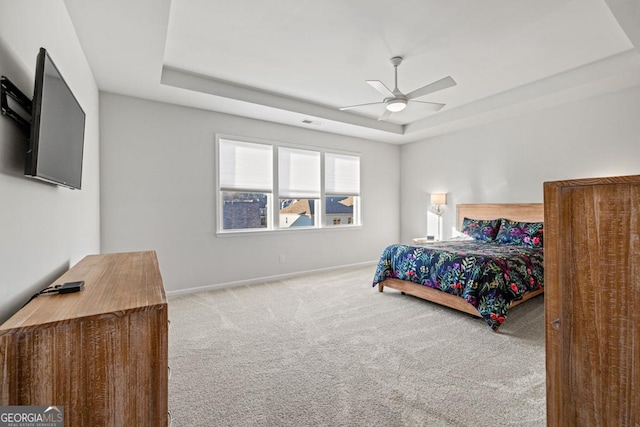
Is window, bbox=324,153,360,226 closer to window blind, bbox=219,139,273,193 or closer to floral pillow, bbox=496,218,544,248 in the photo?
window blind, bbox=219,139,273,193

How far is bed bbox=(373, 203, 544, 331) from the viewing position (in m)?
2.96

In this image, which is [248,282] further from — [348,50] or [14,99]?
[14,99]

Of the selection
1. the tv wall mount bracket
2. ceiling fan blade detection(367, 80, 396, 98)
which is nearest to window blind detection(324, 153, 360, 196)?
ceiling fan blade detection(367, 80, 396, 98)

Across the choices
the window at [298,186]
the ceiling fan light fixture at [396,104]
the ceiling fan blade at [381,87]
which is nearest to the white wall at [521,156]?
the window at [298,186]

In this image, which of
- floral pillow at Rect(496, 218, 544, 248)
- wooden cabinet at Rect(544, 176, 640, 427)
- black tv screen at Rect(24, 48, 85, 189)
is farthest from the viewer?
floral pillow at Rect(496, 218, 544, 248)

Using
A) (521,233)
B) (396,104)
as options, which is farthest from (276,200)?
(521,233)

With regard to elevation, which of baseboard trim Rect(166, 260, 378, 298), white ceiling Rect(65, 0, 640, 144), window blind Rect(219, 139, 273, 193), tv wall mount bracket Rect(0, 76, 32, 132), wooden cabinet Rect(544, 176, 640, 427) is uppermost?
white ceiling Rect(65, 0, 640, 144)

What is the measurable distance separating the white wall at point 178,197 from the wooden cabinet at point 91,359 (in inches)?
113

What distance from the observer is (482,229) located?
4574 millimetres

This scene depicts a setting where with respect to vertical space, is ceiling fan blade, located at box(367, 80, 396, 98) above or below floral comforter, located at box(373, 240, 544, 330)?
above

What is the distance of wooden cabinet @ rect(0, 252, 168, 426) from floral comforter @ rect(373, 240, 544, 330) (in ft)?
9.44

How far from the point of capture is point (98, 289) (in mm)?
1324

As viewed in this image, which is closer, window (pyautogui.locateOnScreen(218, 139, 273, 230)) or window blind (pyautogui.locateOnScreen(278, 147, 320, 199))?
window (pyautogui.locateOnScreen(218, 139, 273, 230))

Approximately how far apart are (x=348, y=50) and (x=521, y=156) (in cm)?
331
